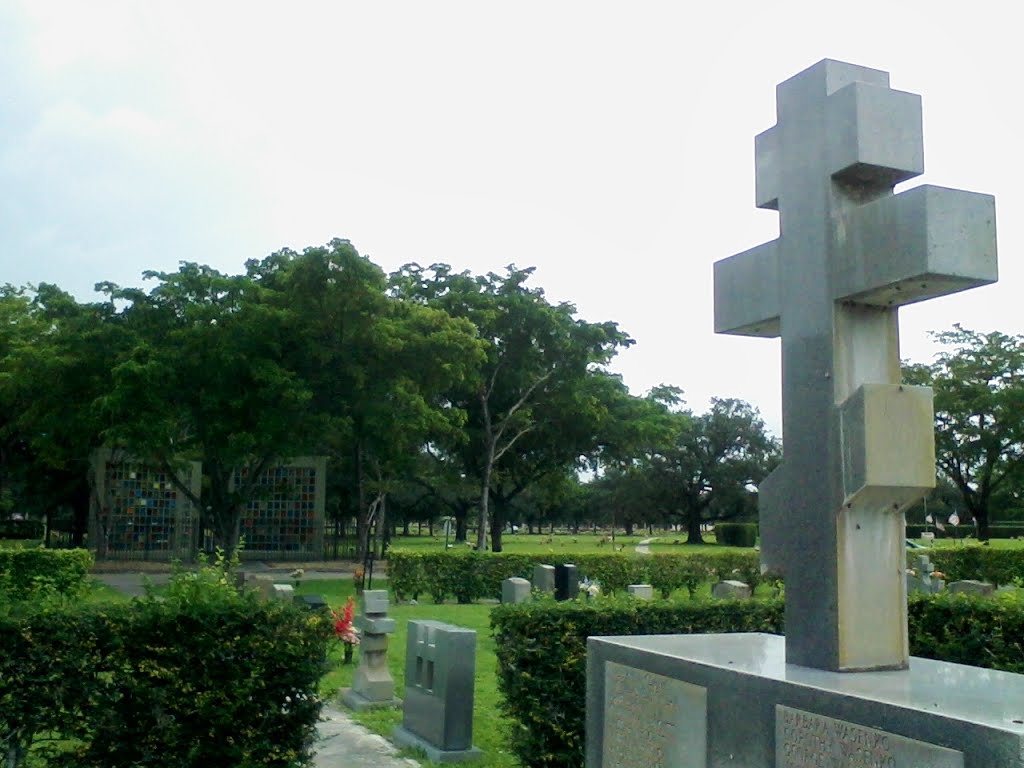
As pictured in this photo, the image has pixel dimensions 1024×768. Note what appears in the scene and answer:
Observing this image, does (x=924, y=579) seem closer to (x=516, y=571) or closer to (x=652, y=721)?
(x=516, y=571)

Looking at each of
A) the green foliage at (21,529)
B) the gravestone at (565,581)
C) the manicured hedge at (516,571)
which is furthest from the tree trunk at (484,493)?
the green foliage at (21,529)

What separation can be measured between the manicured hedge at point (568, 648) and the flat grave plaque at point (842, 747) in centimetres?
354

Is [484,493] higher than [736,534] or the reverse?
higher

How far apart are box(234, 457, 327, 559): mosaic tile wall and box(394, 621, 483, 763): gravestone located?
30951mm

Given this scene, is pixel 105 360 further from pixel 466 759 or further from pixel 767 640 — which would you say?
pixel 767 640

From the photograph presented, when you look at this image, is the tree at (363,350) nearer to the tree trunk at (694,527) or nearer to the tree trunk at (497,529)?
the tree trunk at (497,529)

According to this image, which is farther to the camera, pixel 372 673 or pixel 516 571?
pixel 516 571

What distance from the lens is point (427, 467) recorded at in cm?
4094

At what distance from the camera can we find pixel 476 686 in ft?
38.8

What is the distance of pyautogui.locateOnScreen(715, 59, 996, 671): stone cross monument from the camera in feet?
14.0

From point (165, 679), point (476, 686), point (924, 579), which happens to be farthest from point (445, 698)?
point (924, 579)

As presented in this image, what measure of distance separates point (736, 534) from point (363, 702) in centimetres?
5641

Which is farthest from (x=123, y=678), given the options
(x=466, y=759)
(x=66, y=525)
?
(x=66, y=525)

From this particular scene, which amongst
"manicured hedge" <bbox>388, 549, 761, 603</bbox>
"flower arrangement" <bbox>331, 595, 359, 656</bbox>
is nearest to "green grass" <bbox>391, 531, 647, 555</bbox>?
"manicured hedge" <bbox>388, 549, 761, 603</bbox>
